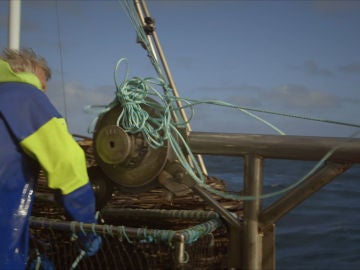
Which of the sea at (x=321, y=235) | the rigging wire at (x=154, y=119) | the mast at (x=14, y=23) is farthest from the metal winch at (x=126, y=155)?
the sea at (x=321, y=235)

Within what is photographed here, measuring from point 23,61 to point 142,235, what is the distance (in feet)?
3.10

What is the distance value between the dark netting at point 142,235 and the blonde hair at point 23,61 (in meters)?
0.69

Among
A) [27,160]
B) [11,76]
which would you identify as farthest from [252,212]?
[11,76]

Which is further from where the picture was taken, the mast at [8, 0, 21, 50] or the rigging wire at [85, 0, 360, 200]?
the mast at [8, 0, 21, 50]

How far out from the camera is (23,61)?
2.28 m

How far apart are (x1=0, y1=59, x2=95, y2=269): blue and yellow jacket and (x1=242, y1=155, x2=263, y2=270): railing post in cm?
67

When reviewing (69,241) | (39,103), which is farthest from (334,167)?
(69,241)

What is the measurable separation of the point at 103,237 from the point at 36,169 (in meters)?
0.47

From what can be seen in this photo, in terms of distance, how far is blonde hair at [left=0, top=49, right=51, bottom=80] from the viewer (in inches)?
89.4

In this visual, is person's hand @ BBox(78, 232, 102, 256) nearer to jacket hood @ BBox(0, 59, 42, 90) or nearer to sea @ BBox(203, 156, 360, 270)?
jacket hood @ BBox(0, 59, 42, 90)

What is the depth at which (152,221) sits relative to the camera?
9.25 feet

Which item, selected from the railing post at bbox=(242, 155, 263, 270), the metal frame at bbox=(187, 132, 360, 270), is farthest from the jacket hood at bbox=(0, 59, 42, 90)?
the railing post at bbox=(242, 155, 263, 270)

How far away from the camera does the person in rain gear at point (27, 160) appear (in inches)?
81.3

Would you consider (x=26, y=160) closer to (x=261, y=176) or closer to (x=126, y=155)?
(x=126, y=155)
